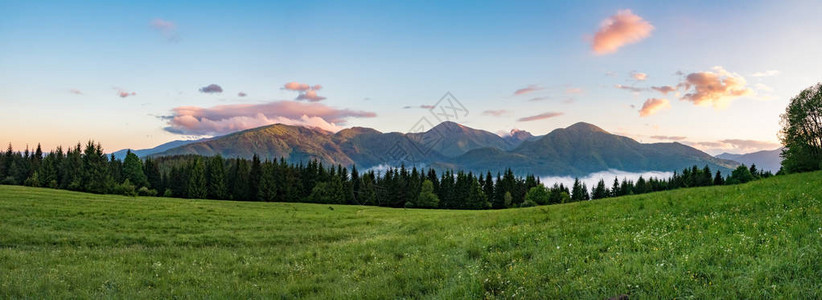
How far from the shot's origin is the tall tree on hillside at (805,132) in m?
57.4

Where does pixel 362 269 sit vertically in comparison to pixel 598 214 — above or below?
below

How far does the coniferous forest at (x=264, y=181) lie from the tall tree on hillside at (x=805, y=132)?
33.5m

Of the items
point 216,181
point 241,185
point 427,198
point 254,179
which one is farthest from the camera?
point 427,198

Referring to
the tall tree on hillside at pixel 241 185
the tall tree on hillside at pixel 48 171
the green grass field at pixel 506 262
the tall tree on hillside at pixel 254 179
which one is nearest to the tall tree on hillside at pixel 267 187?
the tall tree on hillside at pixel 254 179

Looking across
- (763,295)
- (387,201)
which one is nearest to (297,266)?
(763,295)

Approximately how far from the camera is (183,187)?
348 feet

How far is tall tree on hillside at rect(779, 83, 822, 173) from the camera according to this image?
188 ft

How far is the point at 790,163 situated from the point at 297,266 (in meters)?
81.0

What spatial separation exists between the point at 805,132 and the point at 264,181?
112801 millimetres

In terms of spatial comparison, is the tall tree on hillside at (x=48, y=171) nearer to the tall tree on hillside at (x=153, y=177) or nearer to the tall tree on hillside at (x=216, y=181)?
the tall tree on hillside at (x=153, y=177)

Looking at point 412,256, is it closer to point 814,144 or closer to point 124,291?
point 124,291

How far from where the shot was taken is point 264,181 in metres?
99.6

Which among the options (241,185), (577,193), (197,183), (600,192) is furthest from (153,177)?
(600,192)

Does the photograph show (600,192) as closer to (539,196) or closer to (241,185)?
(539,196)
